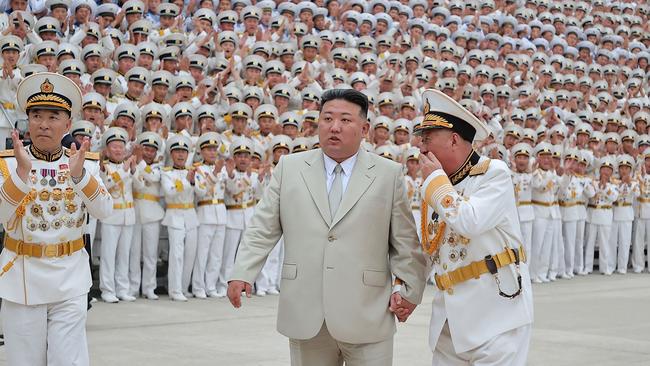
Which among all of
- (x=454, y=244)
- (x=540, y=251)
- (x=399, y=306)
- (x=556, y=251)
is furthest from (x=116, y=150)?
(x=556, y=251)

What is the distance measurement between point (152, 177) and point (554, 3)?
15168 mm

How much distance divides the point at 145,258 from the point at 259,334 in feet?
9.97

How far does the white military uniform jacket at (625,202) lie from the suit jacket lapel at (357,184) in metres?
12.1

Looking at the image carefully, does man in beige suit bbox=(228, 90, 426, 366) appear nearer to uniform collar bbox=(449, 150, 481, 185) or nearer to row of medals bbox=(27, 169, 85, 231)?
uniform collar bbox=(449, 150, 481, 185)

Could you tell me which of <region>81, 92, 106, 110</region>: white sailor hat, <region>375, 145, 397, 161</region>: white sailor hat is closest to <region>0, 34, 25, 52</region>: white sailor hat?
<region>81, 92, 106, 110</region>: white sailor hat

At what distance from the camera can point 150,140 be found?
10508mm

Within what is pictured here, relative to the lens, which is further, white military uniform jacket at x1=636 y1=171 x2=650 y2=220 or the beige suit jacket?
white military uniform jacket at x1=636 y1=171 x2=650 y2=220

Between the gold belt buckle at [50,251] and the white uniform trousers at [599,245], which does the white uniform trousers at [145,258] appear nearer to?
the gold belt buckle at [50,251]

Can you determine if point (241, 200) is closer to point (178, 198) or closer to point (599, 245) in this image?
point (178, 198)

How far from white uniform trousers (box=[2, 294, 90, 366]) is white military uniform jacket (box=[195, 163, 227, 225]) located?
20.9ft

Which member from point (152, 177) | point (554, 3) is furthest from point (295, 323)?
point (554, 3)

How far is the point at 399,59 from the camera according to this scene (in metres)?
16.4

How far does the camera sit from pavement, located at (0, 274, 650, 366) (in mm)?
7023

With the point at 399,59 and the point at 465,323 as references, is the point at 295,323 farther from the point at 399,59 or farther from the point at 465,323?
the point at 399,59
